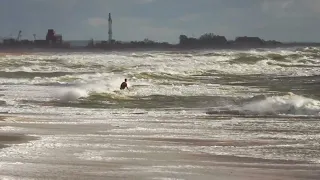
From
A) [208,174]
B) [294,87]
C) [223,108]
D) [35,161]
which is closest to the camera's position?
[208,174]

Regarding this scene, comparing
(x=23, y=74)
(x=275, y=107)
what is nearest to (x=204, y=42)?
(x=23, y=74)

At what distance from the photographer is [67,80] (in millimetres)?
36594

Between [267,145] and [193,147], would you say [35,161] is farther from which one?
[267,145]

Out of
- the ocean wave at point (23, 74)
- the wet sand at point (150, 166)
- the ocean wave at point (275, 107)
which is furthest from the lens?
the ocean wave at point (23, 74)

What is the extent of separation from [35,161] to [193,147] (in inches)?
125

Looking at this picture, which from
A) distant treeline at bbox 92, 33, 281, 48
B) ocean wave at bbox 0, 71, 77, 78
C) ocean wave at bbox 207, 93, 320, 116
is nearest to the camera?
ocean wave at bbox 207, 93, 320, 116

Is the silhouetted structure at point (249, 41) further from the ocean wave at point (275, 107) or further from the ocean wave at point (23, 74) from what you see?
the ocean wave at point (275, 107)

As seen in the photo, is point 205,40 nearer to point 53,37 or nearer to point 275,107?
point 53,37

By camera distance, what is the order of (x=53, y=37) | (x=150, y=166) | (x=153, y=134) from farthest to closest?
(x=53, y=37) → (x=153, y=134) → (x=150, y=166)

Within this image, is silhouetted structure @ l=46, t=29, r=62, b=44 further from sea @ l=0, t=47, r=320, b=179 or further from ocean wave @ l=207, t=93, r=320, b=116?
ocean wave @ l=207, t=93, r=320, b=116

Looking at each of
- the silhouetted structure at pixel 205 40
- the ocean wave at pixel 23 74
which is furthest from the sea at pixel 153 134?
the silhouetted structure at pixel 205 40

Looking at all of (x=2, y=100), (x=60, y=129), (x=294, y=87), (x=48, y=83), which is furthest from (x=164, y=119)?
(x=48, y=83)

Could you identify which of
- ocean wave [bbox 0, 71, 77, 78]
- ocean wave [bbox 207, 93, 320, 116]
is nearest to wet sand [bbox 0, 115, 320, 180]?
ocean wave [bbox 207, 93, 320, 116]

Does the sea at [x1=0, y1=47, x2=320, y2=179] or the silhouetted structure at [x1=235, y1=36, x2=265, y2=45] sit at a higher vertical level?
the sea at [x1=0, y1=47, x2=320, y2=179]
